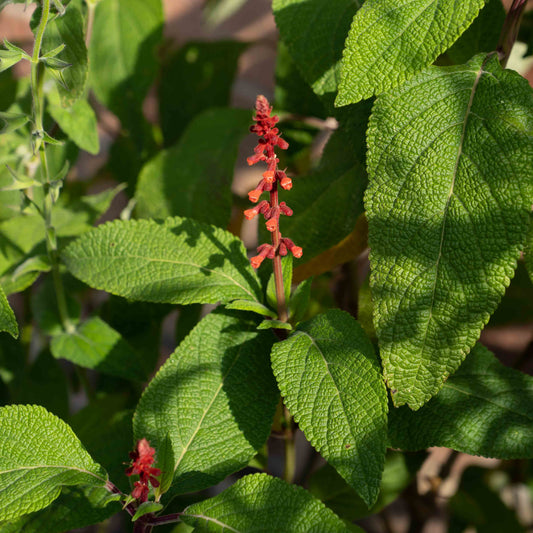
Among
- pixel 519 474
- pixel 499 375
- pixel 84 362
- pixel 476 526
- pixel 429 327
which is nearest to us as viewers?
pixel 429 327

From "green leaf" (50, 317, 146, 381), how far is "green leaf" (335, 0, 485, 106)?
1.35 ft

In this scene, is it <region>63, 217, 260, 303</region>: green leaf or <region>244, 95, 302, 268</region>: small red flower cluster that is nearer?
<region>244, 95, 302, 268</region>: small red flower cluster

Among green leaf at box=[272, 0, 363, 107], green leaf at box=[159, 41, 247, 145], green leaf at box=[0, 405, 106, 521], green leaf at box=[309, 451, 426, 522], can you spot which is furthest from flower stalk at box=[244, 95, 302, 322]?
green leaf at box=[159, 41, 247, 145]

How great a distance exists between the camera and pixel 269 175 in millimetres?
519

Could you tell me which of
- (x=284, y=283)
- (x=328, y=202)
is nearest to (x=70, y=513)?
(x=284, y=283)

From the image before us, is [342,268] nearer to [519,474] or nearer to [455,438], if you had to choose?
[455,438]

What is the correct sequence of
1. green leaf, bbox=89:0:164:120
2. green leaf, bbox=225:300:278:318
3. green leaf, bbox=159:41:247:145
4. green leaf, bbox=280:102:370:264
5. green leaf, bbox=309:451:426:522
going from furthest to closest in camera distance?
1. green leaf, bbox=159:41:247:145
2. green leaf, bbox=89:0:164:120
3. green leaf, bbox=309:451:426:522
4. green leaf, bbox=280:102:370:264
5. green leaf, bbox=225:300:278:318

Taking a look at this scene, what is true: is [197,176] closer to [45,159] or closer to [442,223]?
[45,159]

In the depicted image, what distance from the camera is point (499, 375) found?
2.10 ft

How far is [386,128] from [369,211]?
0.08 metres

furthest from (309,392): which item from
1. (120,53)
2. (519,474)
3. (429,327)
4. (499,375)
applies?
(519,474)

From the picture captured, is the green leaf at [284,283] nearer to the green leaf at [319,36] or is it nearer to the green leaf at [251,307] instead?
the green leaf at [251,307]

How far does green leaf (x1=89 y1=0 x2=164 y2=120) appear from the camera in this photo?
36.5 inches

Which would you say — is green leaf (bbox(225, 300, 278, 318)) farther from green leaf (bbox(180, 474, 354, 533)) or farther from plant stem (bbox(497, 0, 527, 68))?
plant stem (bbox(497, 0, 527, 68))
